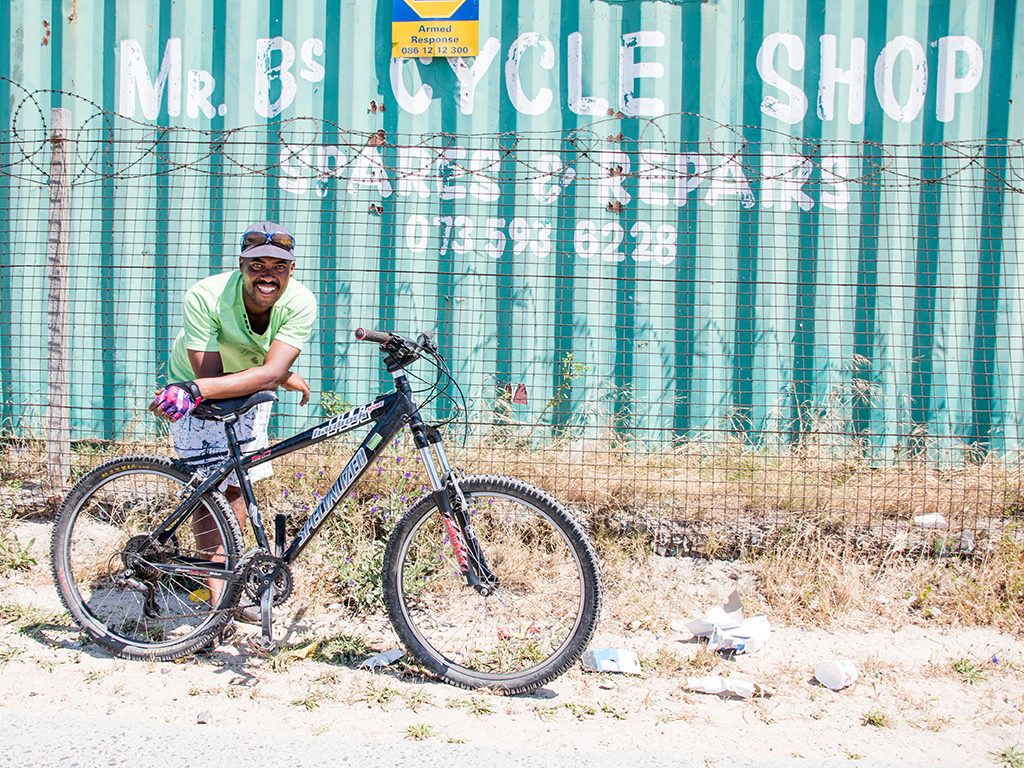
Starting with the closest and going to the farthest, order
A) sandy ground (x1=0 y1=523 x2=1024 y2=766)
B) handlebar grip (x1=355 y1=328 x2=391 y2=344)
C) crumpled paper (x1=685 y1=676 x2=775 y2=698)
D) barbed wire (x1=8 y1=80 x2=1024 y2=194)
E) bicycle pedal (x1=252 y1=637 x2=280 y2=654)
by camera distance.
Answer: sandy ground (x1=0 y1=523 x2=1024 y2=766), handlebar grip (x1=355 y1=328 x2=391 y2=344), crumpled paper (x1=685 y1=676 x2=775 y2=698), bicycle pedal (x1=252 y1=637 x2=280 y2=654), barbed wire (x1=8 y1=80 x2=1024 y2=194)

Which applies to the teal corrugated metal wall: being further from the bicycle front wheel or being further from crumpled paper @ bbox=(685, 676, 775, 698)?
crumpled paper @ bbox=(685, 676, 775, 698)

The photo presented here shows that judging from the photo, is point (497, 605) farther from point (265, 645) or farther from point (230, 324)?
point (230, 324)

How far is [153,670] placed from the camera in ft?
10.7

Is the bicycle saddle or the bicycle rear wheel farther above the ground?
the bicycle saddle

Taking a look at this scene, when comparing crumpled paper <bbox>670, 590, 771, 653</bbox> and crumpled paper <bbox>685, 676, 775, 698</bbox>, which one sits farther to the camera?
crumpled paper <bbox>670, 590, 771, 653</bbox>

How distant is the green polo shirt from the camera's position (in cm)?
330

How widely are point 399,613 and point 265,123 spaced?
12.3 ft

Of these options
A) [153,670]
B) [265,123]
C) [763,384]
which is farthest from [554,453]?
[265,123]

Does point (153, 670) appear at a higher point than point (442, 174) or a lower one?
lower

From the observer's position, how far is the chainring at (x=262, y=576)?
128 inches

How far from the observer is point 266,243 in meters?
3.21

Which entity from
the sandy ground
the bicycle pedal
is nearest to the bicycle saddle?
the bicycle pedal

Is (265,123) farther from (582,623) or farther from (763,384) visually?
(582,623)

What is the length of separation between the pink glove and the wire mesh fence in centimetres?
196
